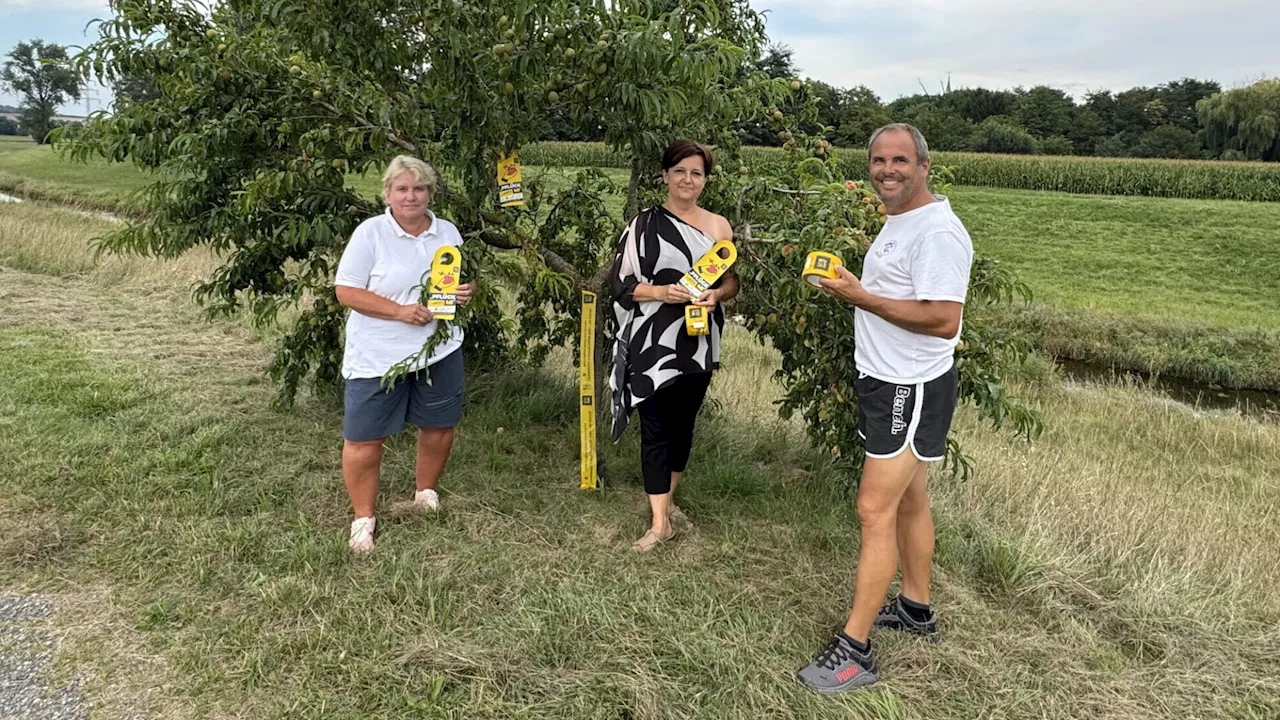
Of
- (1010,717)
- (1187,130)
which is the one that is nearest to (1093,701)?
(1010,717)

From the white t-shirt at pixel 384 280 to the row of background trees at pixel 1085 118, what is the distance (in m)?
23.4

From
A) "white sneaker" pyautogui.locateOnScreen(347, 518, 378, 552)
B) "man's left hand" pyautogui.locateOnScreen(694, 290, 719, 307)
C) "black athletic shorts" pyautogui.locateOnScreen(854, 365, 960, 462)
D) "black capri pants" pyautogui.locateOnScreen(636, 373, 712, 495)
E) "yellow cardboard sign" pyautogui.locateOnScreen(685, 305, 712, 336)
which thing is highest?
"man's left hand" pyautogui.locateOnScreen(694, 290, 719, 307)

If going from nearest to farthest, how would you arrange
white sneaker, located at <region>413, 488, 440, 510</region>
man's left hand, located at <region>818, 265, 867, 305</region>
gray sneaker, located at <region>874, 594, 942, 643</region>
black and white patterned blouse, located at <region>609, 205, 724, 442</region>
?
man's left hand, located at <region>818, 265, 867, 305</region> → gray sneaker, located at <region>874, 594, 942, 643</region> → black and white patterned blouse, located at <region>609, 205, 724, 442</region> → white sneaker, located at <region>413, 488, 440, 510</region>

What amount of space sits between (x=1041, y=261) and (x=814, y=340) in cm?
1580

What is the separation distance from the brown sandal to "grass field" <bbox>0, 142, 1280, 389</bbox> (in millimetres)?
2540

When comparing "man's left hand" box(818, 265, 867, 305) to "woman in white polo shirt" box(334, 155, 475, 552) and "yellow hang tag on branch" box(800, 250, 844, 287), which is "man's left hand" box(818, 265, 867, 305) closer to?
"yellow hang tag on branch" box(800, 250, 844, 287)

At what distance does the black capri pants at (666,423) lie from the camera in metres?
3.61

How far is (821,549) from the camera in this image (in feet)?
12.5

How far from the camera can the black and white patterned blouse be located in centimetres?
343

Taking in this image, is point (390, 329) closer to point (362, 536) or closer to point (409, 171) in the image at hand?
point (409, 171)

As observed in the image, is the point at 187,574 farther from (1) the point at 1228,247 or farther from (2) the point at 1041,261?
(1) the point at 1228,247

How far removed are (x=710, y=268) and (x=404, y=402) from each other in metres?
1.55

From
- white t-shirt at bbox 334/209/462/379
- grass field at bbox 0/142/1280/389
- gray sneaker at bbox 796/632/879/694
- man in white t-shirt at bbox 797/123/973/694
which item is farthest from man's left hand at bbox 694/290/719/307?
grass field at bbox 0/142/1280/389

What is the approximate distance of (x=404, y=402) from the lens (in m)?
3.66
